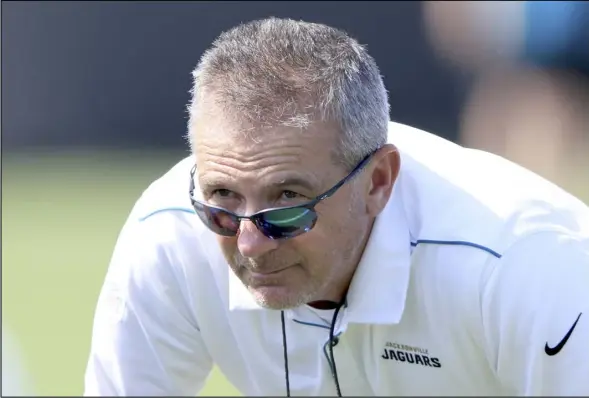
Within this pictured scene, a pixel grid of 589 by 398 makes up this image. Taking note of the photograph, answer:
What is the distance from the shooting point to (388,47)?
28.0 ft

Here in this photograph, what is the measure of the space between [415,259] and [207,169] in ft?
1.79

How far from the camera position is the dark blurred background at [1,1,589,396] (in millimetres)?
6977

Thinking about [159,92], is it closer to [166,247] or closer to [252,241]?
[166,247]

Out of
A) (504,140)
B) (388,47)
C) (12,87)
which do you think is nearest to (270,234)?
(504,140)

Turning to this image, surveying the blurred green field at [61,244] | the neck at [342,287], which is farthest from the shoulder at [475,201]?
the blurred green field at [61,244]

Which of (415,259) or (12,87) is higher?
(415,259)

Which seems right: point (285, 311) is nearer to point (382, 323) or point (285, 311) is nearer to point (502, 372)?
point (382, 323)

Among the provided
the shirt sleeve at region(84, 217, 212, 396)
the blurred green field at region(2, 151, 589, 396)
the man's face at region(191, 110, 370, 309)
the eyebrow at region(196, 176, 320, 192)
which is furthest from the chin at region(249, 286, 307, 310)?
the blurred green field at region(2, 151, 589, 396)

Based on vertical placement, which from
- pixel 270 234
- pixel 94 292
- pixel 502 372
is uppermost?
pixel 270 234

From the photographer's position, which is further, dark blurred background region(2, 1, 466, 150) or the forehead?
dark blurred background region(2, 1, 466, 150)

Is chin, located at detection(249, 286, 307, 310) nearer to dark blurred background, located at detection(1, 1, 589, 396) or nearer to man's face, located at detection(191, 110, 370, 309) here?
man's face, located at detection(191, 110, 370, 309)

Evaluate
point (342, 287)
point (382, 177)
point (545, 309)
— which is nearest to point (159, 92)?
point (342, 287)

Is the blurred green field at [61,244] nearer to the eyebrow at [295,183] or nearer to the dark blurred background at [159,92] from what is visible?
the dark blurred background at [159,92]

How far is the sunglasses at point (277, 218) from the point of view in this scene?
2.12m
